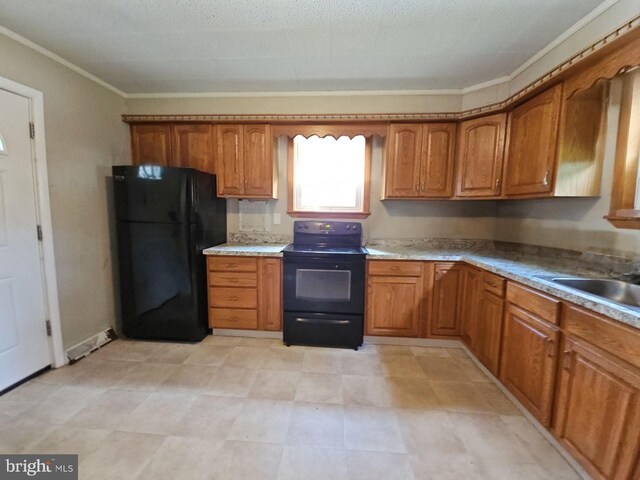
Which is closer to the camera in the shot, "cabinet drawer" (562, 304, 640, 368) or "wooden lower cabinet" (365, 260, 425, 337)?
"cabinet drawer" (562, 304, 640, 368)

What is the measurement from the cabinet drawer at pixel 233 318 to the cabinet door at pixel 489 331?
6.58 ft

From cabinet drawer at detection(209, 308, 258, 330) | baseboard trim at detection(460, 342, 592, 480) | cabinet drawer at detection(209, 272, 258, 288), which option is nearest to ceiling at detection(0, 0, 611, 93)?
cabinet drawer at detection(209, 272, 258, 288)

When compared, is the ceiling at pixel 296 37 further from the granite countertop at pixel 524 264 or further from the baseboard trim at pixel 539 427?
the baseboard trim at pixel 539 427

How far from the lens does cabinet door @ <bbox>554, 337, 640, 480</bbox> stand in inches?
43.0

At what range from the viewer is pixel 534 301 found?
5.28 ft

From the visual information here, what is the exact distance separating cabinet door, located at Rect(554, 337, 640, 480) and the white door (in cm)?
346

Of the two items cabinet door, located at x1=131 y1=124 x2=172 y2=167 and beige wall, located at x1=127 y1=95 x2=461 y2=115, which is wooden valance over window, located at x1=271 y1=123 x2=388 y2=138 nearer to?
beige wall, located at x1=127 y1=95 x2=461 y2=115

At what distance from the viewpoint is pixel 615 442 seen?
1.14 m

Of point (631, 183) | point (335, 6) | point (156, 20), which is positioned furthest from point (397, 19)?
point (631, 183)

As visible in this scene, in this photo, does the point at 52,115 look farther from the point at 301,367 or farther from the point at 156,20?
the point at 301,367

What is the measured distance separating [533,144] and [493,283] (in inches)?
44.6

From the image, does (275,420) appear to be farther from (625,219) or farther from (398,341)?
(625,219)

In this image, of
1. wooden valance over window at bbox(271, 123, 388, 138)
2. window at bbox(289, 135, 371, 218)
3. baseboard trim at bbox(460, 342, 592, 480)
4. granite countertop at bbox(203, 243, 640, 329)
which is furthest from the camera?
window at bbox(289, 135, 371, 218)

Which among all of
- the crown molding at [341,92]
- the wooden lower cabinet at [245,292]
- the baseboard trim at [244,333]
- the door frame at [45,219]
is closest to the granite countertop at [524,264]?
the wooden lower cabinet at [245,292]
